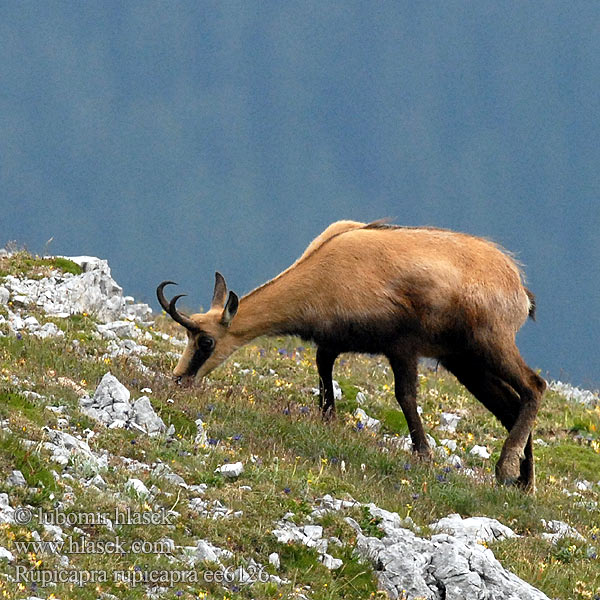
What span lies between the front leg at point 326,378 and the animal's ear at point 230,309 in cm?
120

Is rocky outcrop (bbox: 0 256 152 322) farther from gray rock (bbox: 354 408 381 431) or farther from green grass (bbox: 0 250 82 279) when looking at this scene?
gray rock (bbox: 354 408 381 431)

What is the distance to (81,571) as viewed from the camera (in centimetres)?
754

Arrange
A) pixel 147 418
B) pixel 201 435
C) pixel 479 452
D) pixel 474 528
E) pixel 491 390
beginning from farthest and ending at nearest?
pixel 479 452 → pixel 491 390 → pixel 201 435 → pixel 147 418 → pixel 474 528

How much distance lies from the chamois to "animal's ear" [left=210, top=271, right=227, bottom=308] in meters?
0.38

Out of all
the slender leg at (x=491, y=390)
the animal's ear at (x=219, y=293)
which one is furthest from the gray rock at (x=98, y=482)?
the slender leg at (x=491, y=390)

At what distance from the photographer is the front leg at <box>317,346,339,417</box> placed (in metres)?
13.8

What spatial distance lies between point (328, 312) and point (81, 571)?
6164 mm

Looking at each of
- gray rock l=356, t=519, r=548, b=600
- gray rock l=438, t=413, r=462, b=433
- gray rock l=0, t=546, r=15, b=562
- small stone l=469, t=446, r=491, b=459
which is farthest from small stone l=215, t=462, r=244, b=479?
gray rock l=438, t=413, r=462, b=433

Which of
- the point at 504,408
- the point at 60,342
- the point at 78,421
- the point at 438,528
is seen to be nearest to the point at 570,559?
the point at 438,528

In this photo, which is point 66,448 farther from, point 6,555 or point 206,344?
point 206,344

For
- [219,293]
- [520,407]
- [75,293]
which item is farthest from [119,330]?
[520,407]

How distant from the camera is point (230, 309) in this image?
13.5m

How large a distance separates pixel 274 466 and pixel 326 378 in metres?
3.85

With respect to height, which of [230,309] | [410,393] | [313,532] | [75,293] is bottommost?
[313,532]
